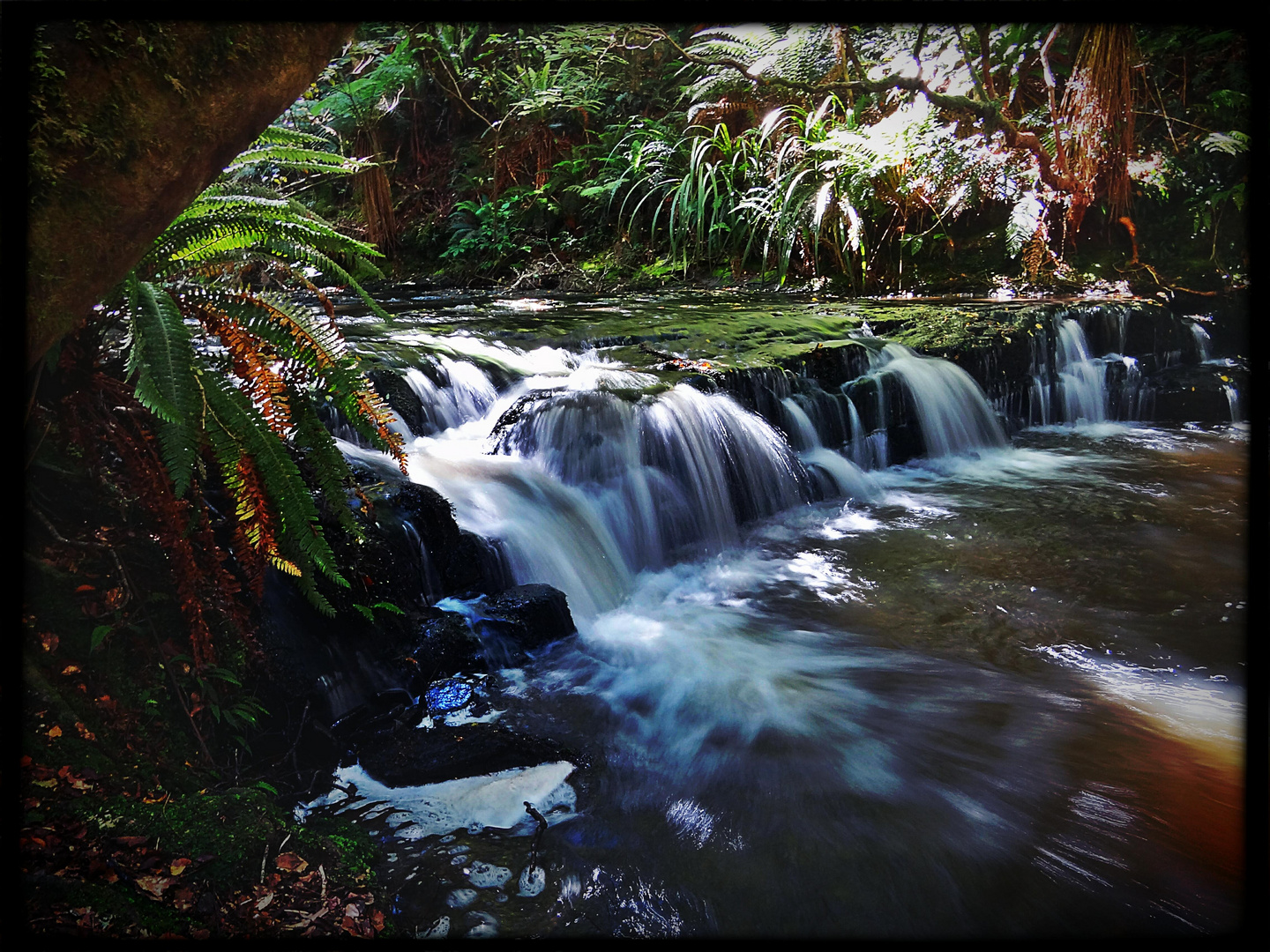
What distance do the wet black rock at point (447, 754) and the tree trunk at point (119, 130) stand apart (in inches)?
57.8

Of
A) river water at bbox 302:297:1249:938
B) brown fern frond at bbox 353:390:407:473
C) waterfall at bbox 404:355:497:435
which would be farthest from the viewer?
waterfall at bbox 404:355:497:435

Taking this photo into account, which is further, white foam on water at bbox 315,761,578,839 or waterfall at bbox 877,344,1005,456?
waterfall at bbox 877,344,1005,456

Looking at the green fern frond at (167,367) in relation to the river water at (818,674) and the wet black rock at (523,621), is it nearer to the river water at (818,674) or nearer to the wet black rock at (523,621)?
the river water at (818,674)

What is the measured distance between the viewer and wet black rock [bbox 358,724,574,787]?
6.73ft

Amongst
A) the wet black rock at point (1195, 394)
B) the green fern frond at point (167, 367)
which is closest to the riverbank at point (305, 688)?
the green fern frond at point (167, 367)

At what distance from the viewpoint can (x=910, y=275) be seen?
8930 millimetres

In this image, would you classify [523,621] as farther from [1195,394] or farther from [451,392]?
[1195,394]

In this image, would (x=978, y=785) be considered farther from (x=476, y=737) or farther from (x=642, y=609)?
(x=642, y=609)

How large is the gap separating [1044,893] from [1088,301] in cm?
779

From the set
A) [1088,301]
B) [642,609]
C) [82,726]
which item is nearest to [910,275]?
[1088,301]

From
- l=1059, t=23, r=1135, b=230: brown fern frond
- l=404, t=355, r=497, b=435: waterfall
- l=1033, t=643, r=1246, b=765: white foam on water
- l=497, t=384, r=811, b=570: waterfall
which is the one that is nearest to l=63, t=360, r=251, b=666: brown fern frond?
l=497, t=384, r=811, b=570: waterfall

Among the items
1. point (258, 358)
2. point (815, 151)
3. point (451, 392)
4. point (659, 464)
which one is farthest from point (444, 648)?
point (815, 151)

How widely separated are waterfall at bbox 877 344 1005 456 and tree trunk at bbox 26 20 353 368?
17.1 ft

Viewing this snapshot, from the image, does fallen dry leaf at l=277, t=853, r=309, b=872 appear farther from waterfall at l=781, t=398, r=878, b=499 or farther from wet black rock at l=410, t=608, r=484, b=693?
waterfall at l=781, t=398, r=878, b=499
